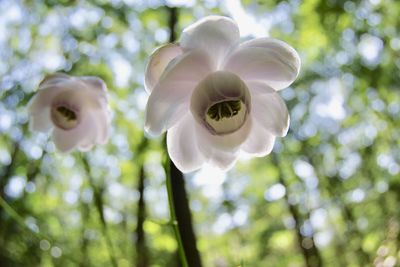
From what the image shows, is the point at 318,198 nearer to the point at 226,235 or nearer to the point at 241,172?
the point at 241,172

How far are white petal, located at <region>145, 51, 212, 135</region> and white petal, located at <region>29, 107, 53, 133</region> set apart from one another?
0.73 meters

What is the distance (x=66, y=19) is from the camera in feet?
20.2

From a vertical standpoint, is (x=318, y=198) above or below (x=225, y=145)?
below

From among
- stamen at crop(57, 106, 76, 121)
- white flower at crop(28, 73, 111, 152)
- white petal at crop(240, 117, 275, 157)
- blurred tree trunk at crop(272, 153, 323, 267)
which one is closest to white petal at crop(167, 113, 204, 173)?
white petal at crop(240, 117, 275, 157)

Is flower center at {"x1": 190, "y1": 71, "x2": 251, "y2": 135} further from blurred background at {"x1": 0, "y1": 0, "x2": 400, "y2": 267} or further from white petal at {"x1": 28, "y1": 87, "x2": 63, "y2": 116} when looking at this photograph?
blurred background at {"x1": 0, "y1": 0, "x2": 400, "y2": 267}

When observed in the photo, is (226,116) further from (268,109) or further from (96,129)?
(96,129)

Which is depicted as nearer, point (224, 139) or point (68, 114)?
point (224, 139)

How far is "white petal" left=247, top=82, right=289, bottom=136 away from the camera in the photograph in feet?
3.26

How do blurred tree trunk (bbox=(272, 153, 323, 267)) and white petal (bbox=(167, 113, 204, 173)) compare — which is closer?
white petal (bbox=(167, 113, 204, 173))

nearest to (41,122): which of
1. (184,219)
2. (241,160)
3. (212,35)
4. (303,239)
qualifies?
(212,35)

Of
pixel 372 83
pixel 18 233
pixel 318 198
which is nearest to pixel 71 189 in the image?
pixel 18 233

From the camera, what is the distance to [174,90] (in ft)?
3.14

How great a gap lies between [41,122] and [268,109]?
0.89 metres

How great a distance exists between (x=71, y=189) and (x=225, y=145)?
26.2ft
